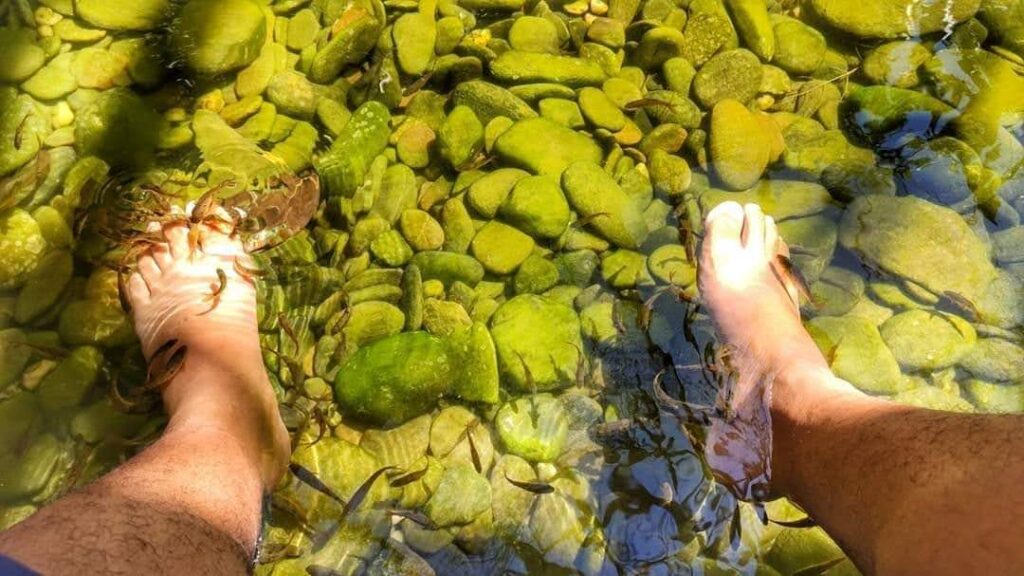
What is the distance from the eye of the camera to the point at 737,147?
2.21 m

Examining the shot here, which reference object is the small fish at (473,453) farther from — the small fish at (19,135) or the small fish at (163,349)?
the small fish at (19,135)

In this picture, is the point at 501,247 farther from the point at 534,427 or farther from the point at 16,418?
the point at 16,418

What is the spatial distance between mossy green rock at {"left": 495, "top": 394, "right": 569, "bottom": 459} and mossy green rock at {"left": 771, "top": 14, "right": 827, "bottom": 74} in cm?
130

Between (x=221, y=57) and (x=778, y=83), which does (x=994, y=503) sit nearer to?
(x=778, y=83)

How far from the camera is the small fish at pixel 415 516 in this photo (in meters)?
1.84

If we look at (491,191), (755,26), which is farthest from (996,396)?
(491,191)

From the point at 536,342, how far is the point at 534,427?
0.22m

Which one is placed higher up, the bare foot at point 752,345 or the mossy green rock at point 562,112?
the mossy green rock at point 562,112

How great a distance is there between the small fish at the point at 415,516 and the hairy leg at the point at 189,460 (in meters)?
0.30

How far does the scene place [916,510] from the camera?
126cm

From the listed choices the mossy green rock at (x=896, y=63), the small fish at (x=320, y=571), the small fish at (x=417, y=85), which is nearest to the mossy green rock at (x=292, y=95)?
the small fish at (x=417, y=85)

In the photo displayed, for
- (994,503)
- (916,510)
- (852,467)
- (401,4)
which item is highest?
(401,4)

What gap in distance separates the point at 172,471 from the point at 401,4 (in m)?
1.55

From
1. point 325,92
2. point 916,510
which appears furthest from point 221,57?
point 916,510
